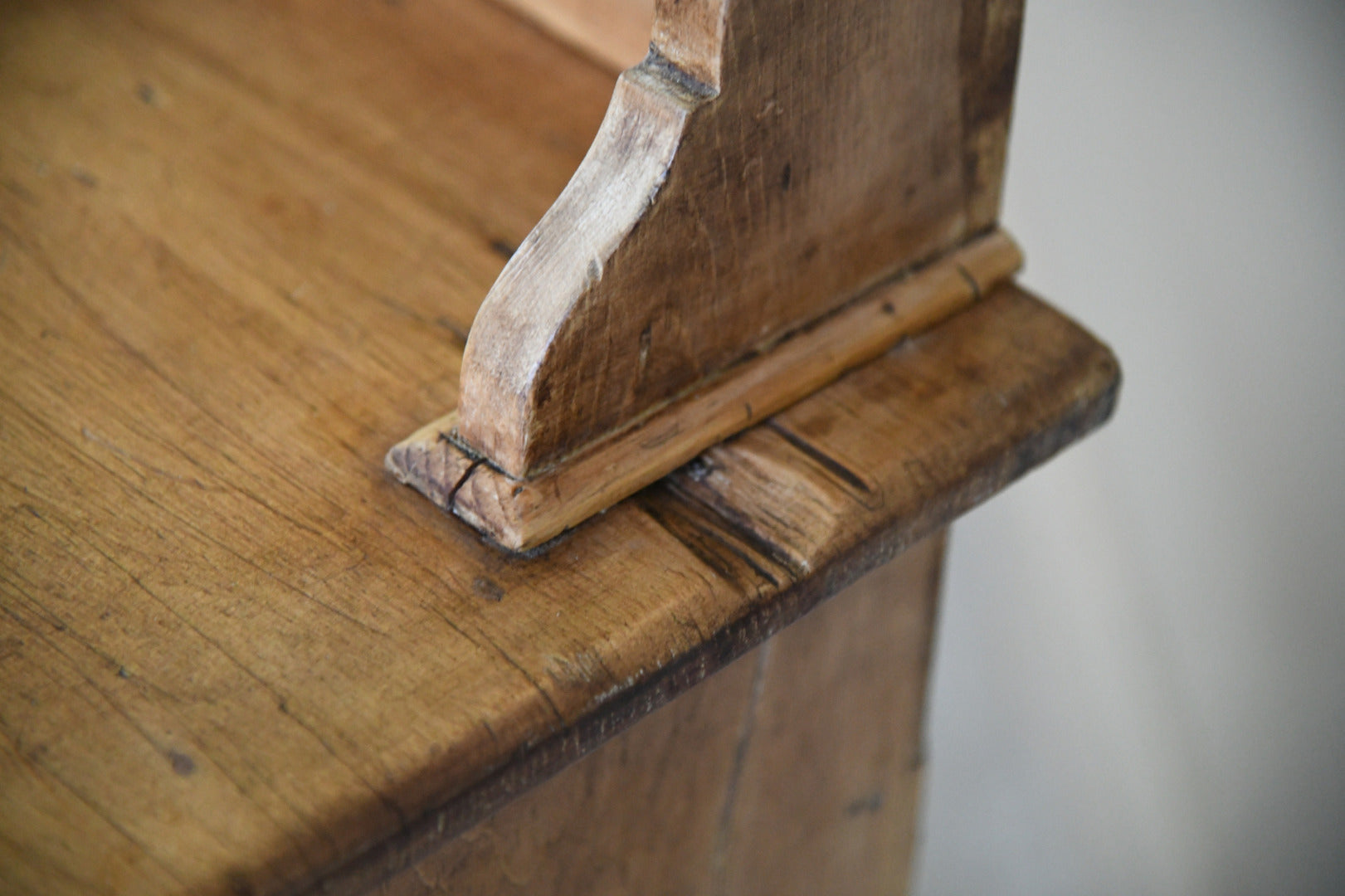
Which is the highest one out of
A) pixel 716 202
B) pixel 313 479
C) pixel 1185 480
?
pixel 716 202

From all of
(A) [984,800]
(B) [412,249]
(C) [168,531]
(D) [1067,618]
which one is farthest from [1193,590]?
(C) [168,531]

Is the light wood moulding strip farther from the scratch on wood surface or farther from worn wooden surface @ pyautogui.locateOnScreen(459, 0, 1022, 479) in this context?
the scratch on wood surface

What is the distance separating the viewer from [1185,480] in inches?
37.9

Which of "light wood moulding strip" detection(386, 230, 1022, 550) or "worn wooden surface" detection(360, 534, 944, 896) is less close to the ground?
"light wood moulding strip" detection(386, 230, 1022, 550)

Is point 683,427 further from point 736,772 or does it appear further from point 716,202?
point 736,772

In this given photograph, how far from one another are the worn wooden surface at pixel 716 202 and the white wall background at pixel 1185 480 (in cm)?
43

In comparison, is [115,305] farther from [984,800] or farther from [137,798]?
[984,800]

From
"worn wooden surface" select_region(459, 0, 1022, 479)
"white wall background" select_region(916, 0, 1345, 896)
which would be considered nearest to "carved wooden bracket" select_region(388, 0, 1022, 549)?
"worn wooden surface" select_region(459, 0, 1022, 479)

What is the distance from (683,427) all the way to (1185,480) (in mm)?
683

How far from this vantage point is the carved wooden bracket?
0.36 meters

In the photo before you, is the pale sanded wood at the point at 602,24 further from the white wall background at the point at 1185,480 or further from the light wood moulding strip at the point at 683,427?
the white wall background at the point at 1185,480

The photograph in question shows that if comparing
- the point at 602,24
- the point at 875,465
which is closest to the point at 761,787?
the point at 875,465

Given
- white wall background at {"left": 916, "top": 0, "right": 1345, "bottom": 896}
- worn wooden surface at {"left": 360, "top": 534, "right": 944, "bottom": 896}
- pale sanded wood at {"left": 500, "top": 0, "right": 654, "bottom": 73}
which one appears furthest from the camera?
white wall background at {"left": 916, "top": 0, "right": 1345, "bottom": 896}

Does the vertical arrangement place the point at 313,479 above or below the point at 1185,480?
above
